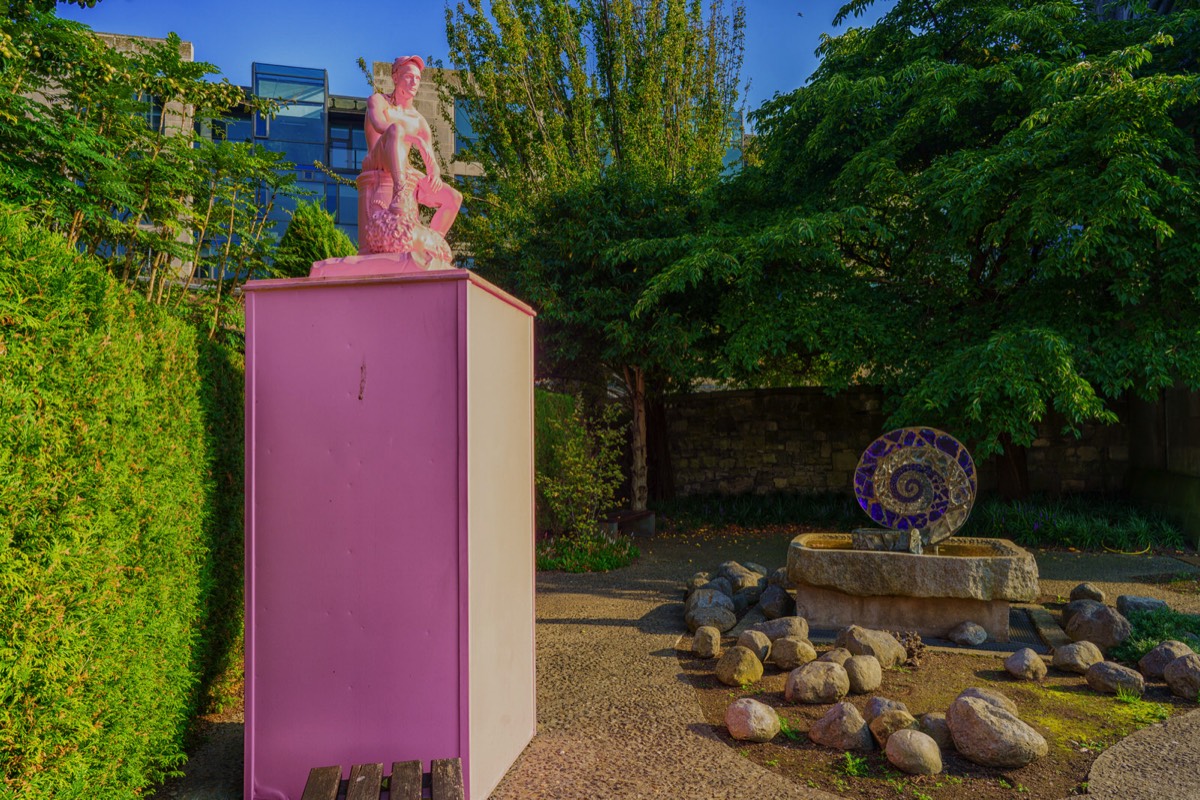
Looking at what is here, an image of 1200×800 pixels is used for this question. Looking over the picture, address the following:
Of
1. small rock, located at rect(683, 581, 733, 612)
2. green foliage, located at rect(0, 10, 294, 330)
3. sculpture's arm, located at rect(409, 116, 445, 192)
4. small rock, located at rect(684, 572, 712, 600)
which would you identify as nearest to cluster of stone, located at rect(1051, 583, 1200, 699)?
small rock, located at rect(683, 581, 733, 612)

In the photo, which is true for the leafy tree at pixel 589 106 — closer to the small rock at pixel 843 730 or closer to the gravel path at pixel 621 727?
the gravel path at pixel 621 727

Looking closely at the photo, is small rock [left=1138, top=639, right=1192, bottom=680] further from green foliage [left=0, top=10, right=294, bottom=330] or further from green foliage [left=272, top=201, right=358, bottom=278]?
green foliage [left=272, top=201, right=358, bottom=278]

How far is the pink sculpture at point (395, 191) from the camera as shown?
9.43 feet

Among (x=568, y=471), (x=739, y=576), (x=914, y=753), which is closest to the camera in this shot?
(x=914, y=753)

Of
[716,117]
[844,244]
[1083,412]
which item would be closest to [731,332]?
[844,244]

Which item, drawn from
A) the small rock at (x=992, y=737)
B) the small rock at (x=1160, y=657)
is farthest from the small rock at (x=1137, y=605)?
the small rock at (x=992, y=737)

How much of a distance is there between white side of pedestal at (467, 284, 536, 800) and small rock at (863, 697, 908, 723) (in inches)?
65.2

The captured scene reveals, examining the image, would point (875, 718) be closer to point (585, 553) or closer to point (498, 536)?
point (498, 536)

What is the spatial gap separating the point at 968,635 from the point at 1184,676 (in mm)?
1250

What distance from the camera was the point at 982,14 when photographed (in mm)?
8977

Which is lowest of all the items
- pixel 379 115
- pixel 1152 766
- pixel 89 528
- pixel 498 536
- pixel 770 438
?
pixel 1152 766

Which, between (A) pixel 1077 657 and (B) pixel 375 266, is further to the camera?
(A) pixel 1077 657

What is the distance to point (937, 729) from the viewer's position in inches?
138

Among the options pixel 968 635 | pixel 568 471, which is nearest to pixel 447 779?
pixel 968 635
